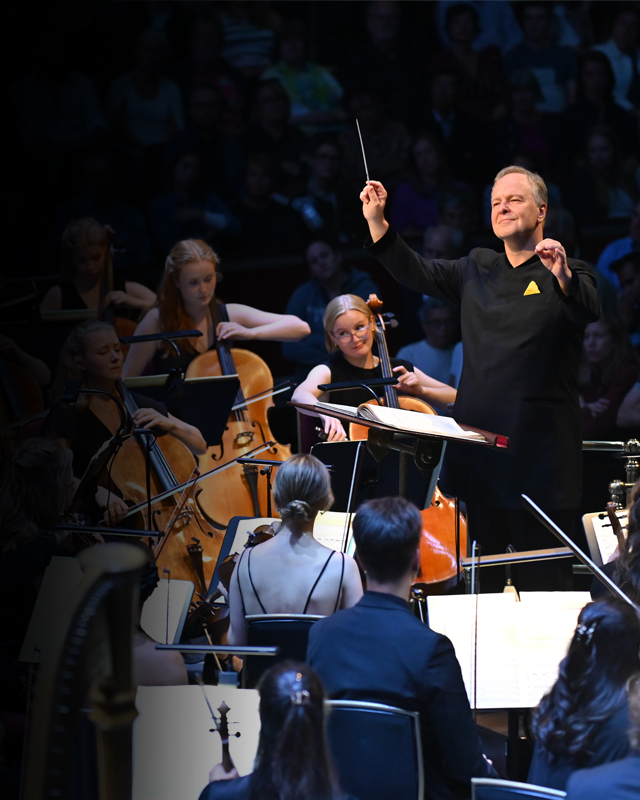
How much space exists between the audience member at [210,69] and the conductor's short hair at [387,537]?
218 inches

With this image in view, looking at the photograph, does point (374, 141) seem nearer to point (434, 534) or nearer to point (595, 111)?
point (595, 111)

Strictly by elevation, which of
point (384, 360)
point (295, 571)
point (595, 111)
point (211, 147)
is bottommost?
point (295, 571)

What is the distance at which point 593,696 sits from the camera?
1.51 meters

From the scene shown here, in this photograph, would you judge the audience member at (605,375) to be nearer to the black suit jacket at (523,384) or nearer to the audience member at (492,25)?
the audience member at (492,25)

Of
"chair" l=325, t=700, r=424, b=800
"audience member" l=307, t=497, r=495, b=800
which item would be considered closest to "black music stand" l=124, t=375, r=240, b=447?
"audience member" l=307, t=497, r=495, b=800

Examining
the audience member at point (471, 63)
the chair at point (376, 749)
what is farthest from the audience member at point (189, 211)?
the chair at point (376, 749)

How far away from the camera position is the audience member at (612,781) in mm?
1278

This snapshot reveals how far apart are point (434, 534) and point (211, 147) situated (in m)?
4.15

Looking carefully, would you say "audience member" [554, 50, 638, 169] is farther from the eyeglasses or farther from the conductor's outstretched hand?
the conductor's outstretched hand

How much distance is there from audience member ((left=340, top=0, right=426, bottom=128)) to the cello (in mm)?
3550

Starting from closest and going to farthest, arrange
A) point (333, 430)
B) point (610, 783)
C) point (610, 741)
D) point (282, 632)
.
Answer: point (610, 783)
point (610, 741)
point (282, 632)
point (333, 430)

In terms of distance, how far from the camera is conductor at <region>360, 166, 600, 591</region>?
8.54ft

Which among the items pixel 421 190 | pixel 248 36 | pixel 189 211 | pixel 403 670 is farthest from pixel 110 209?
pixel 403 670

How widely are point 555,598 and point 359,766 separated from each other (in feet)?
2.55
